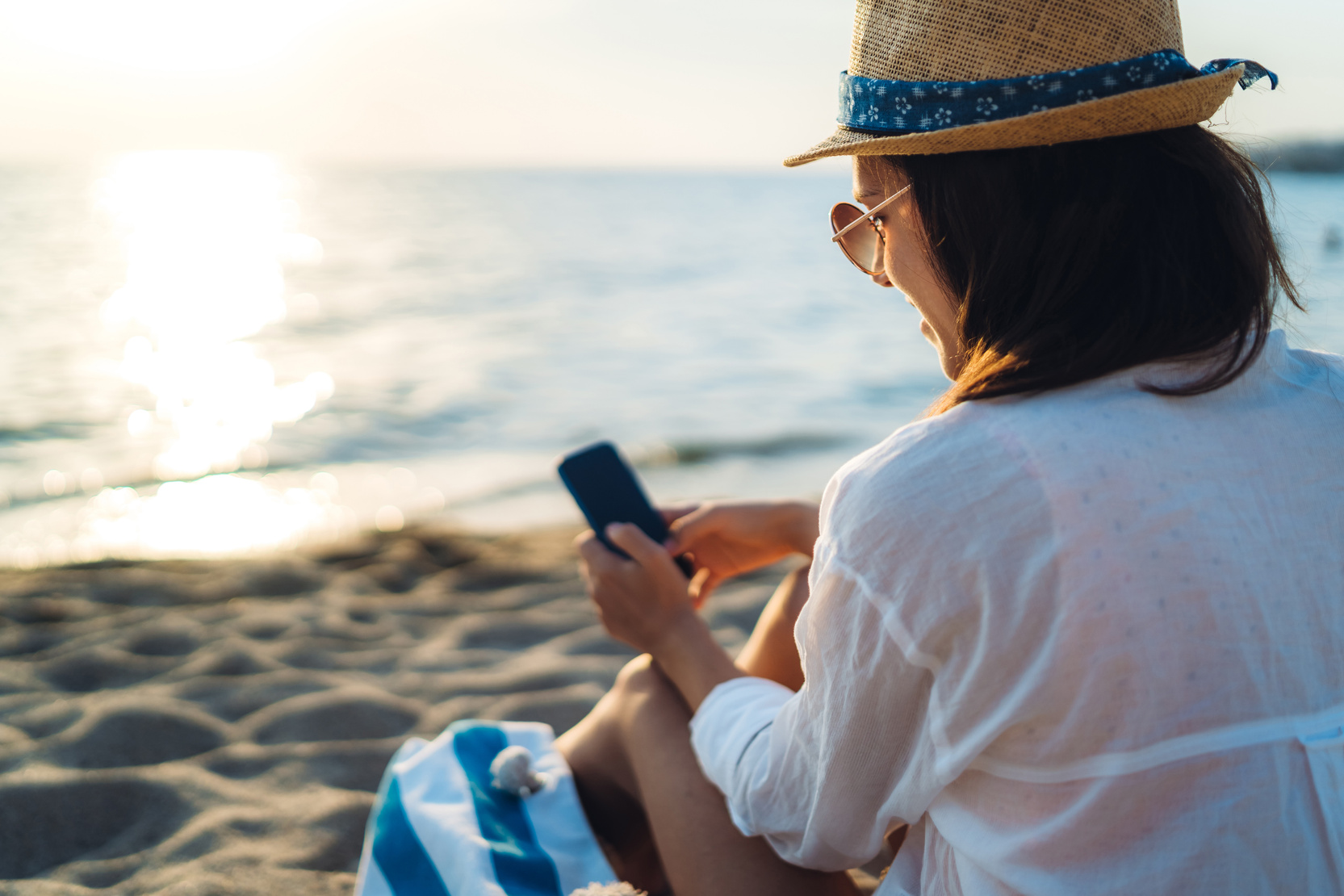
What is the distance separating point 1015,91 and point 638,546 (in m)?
0.99

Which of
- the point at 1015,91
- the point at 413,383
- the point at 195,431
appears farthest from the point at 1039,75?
the point at 413,383

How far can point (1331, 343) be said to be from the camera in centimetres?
819

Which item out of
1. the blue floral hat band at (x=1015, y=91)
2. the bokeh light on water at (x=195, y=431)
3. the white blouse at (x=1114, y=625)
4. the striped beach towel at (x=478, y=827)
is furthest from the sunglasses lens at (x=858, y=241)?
the bokeh light on water at (x=195, y=431)

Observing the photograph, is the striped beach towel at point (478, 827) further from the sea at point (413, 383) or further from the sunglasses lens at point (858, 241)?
the sea at point (413, 383)

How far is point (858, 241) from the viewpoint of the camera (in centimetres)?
135

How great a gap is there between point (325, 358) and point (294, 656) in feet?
24.6

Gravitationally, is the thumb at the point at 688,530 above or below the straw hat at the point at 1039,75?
below

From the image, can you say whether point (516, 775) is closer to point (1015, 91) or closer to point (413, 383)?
point (1015, 91)

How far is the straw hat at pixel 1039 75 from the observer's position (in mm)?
1018

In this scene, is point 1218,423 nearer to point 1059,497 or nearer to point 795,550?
point 1059,497

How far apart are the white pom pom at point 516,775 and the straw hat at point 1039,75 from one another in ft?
4.31

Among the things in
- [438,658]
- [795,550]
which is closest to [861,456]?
[795,550]

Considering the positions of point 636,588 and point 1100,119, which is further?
point 636,588

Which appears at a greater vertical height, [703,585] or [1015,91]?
[1015,91]
